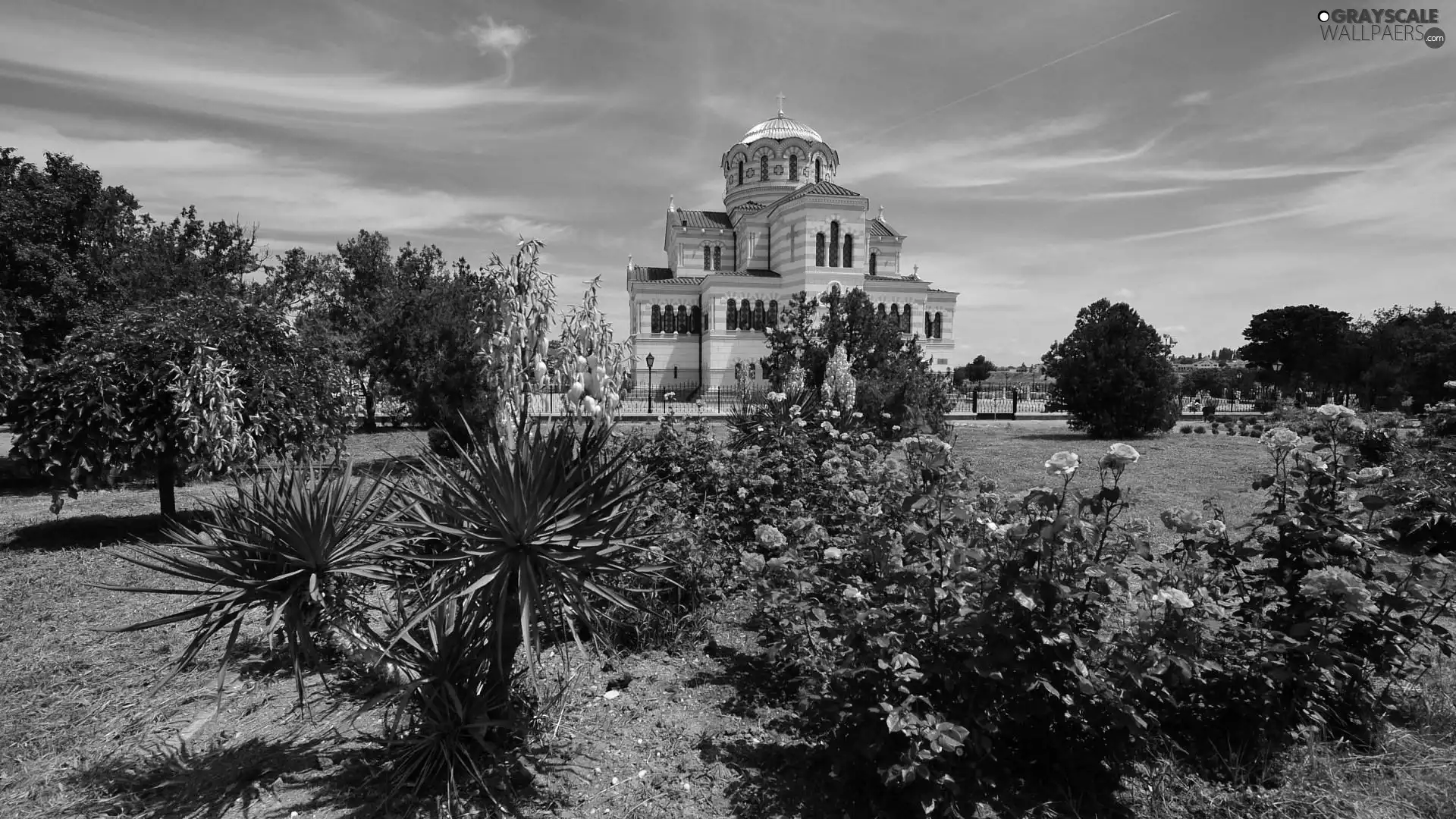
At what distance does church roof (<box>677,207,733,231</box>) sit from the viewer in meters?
46.4

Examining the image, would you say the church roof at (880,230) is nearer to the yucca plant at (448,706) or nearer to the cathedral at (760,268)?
the cathedral at (760,268)

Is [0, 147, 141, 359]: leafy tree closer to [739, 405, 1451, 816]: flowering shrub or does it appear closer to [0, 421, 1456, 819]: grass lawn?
[0, 421, 1456, 819]: grass lawn

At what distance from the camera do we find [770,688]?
3988mm

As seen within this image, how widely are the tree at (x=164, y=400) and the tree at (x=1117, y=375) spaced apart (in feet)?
65.9

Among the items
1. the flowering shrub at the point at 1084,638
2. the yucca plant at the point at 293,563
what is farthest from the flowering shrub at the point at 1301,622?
the yucca plant at the point at 293,563

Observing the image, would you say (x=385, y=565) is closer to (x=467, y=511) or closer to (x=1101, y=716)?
(x=467, y=511)

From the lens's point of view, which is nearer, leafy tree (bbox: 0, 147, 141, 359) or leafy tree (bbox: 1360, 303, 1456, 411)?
leafy tree (bbox: 0, 147, 141, 359)

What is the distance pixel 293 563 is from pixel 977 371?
3372 inches

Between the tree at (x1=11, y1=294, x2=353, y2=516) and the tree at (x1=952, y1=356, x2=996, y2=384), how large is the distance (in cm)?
7416

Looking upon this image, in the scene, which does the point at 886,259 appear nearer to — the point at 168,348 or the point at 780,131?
the point at 780,131

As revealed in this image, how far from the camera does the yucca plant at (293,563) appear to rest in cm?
302

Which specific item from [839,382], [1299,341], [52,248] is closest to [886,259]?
[839,382]

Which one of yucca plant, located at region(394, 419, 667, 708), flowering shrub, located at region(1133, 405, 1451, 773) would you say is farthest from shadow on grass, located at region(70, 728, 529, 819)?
flowering shrub, located at region(1133, 405, 1451, 773)

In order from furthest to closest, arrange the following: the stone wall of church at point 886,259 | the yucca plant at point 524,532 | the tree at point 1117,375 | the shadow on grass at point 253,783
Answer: the stone wall of church at point 886,259, the tree at point 1117,375, the shadow on grass at point 253,783, the yucca plant at point 524,532
